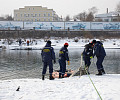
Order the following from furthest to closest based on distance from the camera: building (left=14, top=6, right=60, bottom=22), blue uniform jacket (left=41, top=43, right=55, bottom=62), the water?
building (left=14, top=6, right=60, bottom=22) < the water < blue uniform jacket (left=41, top=43, right=55, bottom=62)

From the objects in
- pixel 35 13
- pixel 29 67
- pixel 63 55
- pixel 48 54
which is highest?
pixel 35 13

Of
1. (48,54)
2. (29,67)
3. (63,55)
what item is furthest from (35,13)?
(48,54)

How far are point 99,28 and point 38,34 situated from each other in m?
19.8

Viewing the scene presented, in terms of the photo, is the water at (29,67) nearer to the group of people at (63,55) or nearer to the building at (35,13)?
the group of people at (63,55)

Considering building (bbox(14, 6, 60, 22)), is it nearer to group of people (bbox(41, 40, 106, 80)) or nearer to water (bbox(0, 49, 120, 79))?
water (bbox(0, 49, 120, 79))

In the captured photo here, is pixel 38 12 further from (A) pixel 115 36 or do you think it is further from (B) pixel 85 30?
(A) pixel 115 36

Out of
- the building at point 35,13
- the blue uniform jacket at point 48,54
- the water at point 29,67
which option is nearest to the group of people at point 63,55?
the blue uniform jacket at point 48,54

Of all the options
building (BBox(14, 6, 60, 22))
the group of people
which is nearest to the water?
the group of people

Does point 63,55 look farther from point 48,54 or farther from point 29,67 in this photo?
point 29,67

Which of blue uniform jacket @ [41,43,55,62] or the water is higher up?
blue uniform jacket @ [41,43,55,62]

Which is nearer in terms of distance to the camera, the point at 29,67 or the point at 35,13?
the point at 29,67

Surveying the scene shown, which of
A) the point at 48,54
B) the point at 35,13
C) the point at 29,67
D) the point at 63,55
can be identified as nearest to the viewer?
the point at 48,54

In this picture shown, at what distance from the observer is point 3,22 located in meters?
50.7

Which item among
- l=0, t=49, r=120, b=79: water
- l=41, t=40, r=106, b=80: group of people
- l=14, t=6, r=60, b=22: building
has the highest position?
l=14, t=6, r=60, b=22: building
